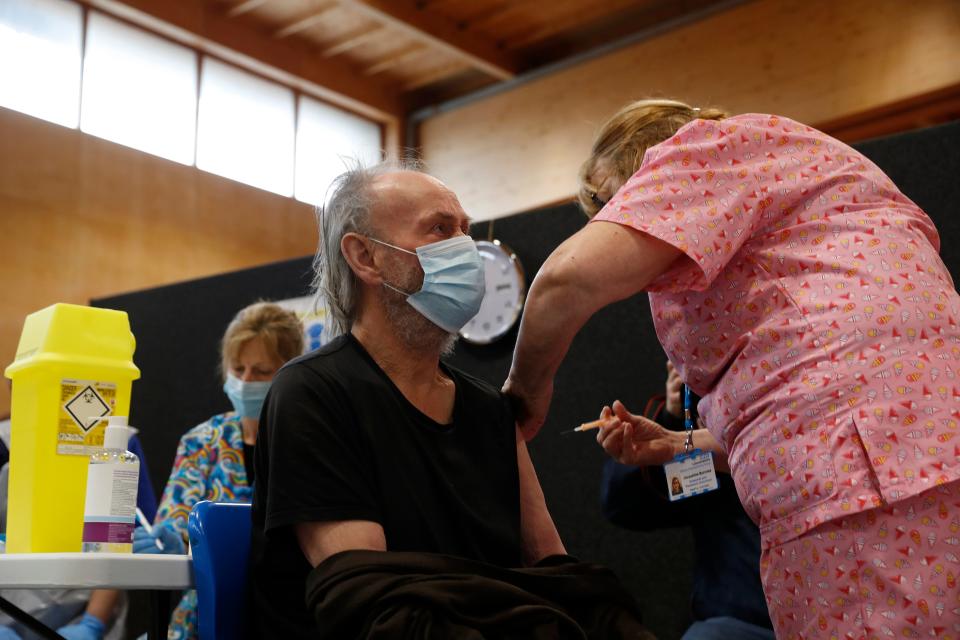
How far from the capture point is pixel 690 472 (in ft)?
6.33

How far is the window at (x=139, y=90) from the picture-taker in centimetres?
622

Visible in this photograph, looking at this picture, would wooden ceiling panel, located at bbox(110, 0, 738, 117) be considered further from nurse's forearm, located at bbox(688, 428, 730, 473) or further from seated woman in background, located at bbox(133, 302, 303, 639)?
nurse's forearm, located at bbox(688, 428, 730, 473)

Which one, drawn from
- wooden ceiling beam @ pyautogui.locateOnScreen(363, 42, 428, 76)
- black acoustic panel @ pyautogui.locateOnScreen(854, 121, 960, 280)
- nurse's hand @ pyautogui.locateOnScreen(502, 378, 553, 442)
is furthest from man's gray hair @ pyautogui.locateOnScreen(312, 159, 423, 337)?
wooden ceiling beam @ pyautogui.locateOnScreen(363, 42, 428, 76)

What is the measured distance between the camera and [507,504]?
163 centimetres

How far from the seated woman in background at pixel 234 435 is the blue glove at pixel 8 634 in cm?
58

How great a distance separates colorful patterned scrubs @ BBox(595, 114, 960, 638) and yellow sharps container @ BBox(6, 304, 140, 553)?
2.57ft

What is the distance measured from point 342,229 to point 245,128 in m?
5.56

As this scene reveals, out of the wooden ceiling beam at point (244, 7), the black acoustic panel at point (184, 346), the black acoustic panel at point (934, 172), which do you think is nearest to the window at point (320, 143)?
the wooden ceiling beam at point (244, 7)

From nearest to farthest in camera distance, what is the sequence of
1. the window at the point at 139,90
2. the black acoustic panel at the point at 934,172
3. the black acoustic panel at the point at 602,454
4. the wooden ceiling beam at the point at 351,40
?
the black acoustic panel at the point at 934,172
the black acoustic panel at the point at 602,454
the window at the point at 139,90
the wooden ceiling beam at the point at 351,40

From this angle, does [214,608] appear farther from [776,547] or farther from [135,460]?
[776,547]

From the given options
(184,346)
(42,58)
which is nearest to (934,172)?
(184,346)

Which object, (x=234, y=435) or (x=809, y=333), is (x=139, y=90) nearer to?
(x=234, y=435)

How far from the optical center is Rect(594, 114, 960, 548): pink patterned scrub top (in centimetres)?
128

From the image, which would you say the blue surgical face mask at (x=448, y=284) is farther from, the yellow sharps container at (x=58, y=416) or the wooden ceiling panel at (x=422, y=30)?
the wooden ceiling panel at (x=422, y=30)
